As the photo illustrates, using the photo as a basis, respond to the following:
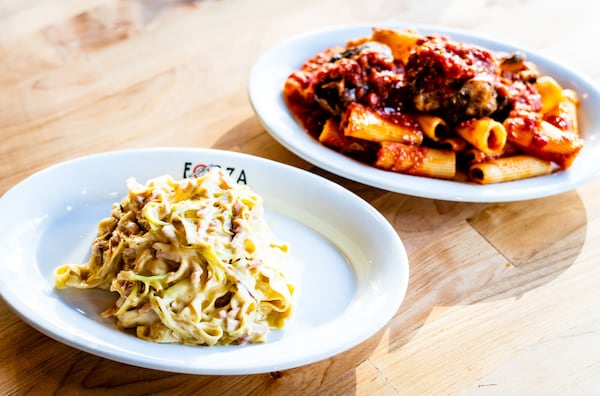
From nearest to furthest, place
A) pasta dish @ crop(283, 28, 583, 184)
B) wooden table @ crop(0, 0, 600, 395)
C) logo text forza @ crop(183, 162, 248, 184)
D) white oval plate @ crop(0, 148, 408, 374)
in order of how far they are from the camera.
Answer: white oval plate @ crop(0, 148, 408, 374) < wooden table @ crop(0, 0, 600, 395) < logo text forza @ crop(183, 162, 248, 184) < pasta dish @ crop(283, 28, 583, 184)

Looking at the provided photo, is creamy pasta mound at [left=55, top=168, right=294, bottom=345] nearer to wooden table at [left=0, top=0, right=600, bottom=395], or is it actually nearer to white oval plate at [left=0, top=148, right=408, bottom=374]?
white oval plate at [left=0, top=148, right=408, bottom=374]

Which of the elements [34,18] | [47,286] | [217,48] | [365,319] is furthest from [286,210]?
[34,18]

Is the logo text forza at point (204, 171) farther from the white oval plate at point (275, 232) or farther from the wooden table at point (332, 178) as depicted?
the wooden table at point (332, 178)

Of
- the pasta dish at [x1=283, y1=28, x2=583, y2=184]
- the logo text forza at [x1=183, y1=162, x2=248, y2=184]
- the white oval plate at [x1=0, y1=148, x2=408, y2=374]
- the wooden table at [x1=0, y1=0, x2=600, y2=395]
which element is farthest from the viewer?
the pasta dish at [x1=283, y1=28, x2=583, y2=184]

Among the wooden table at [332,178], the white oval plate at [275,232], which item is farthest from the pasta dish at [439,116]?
the white oval plate at [275,232]

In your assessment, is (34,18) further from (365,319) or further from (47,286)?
(365,319)

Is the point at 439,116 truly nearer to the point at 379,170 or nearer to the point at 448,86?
the point at 448,86

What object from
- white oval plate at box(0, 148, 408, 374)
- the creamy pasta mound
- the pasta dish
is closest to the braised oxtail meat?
the pasta dish
